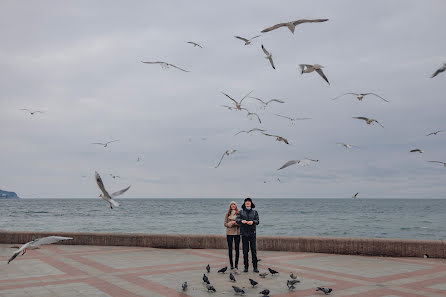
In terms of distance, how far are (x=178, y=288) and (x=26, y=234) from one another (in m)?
9.32

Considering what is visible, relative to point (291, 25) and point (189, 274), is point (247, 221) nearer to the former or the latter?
point (189, 274)

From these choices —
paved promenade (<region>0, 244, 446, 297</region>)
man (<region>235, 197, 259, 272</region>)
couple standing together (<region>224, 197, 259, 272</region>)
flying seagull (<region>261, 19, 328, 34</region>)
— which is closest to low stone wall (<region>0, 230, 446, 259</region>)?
paved promenade (<region>0, 244, 446, 297</region>)

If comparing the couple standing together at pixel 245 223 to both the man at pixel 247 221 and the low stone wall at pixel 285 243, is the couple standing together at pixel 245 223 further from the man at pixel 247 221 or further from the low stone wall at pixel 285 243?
the low stone wall at pixel 285 243

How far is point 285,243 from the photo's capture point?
1330cm

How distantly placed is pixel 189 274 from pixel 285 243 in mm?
4709

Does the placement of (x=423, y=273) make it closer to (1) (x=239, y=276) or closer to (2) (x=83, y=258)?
(1) (x=239, y=276)

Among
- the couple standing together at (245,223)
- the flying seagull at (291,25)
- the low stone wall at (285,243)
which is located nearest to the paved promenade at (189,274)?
the low stone wall at (285,243)

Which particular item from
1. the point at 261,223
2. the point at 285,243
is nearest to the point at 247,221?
the point at 285,243

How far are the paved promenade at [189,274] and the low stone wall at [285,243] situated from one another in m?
0.39

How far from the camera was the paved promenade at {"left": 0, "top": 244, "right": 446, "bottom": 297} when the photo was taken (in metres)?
8.00

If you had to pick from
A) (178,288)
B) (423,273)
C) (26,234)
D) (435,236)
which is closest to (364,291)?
(423,273)

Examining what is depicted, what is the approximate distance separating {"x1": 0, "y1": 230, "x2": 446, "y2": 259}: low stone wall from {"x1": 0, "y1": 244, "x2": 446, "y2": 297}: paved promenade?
39 cm

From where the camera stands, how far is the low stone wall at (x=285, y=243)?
12141mm

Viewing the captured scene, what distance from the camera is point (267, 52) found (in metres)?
5.33
